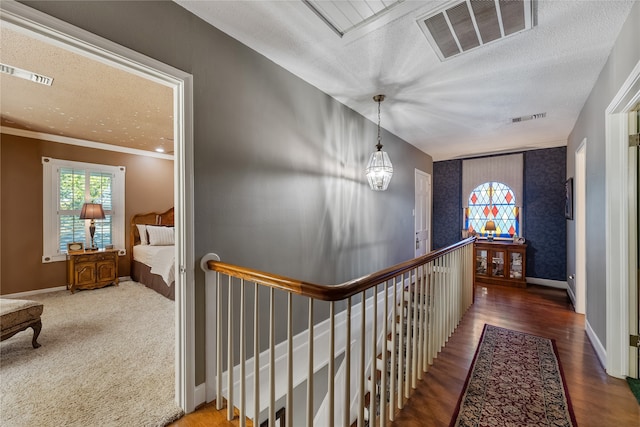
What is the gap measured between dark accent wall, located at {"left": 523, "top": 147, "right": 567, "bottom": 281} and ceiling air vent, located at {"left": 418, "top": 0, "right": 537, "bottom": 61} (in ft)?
13.2

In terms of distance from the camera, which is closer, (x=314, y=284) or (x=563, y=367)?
(x=314, y=284)

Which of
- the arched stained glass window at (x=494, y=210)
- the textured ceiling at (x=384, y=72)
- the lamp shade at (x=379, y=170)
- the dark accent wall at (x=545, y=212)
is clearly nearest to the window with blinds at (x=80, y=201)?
the textured ceiling at (x=384, y=72)

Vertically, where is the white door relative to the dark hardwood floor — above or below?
above

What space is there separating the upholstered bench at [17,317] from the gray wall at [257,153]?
1915 millimetres

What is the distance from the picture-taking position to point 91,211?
429 cm

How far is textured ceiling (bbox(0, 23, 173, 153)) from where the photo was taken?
6.77 feet

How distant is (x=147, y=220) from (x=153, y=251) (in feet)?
3.94

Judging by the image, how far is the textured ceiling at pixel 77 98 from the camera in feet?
6.77

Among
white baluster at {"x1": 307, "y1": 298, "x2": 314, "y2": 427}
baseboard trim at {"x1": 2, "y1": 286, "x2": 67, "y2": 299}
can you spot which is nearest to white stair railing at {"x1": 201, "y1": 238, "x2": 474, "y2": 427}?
white baluster at {"x1": 307, "y1": 298, "x2": 314, "y2": 427}

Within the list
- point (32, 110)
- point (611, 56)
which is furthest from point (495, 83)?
point (32, 110)

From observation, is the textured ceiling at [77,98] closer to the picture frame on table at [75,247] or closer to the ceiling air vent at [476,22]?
the picture frame on table at [75,247]

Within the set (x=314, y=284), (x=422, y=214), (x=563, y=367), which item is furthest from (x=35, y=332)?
(x=422, y=214)

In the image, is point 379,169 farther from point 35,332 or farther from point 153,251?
point 153,251

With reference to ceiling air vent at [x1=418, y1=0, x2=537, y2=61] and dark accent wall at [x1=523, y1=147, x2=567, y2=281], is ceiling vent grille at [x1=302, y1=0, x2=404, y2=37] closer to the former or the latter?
ceiling air vent at [x1=418, y1=0, x2=537, y2=61]
